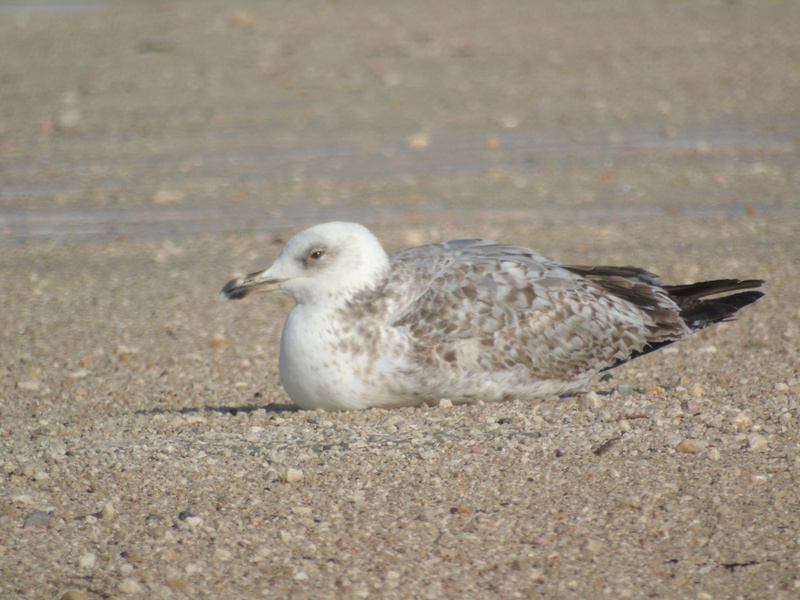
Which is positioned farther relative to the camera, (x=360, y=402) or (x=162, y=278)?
(x=162, y=278)

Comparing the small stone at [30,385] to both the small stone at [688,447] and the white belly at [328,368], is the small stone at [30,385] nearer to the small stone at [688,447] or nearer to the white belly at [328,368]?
the white belly at [328,368]

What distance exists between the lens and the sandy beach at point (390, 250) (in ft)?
15.6

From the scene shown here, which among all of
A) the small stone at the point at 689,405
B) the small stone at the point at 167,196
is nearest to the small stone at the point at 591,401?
the small stone at the point at 689,405

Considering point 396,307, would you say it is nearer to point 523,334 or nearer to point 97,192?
point 523,334

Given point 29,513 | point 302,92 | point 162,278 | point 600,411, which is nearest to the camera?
point 29,513

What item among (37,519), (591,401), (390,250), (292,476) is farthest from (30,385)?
(390,250)

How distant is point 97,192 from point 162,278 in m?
3.21

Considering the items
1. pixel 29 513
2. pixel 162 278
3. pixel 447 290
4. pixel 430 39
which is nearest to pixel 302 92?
pixel 430 39

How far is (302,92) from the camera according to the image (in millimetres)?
16750

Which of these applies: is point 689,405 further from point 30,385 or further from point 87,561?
point 30,385

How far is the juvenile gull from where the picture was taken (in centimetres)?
620

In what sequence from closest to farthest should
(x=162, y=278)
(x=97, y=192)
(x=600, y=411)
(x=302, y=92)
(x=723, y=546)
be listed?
A: (x=723, y=546)
(x=600, y=411)
(x=162, y=278)
(x=97, y=192)
(x=302, y=92)

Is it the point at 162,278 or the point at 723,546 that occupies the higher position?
the point at 723,546

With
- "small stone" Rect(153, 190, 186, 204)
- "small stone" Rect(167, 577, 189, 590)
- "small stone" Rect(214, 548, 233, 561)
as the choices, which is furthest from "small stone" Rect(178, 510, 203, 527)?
"small stone" Rect(153, 190, 186, 204)
